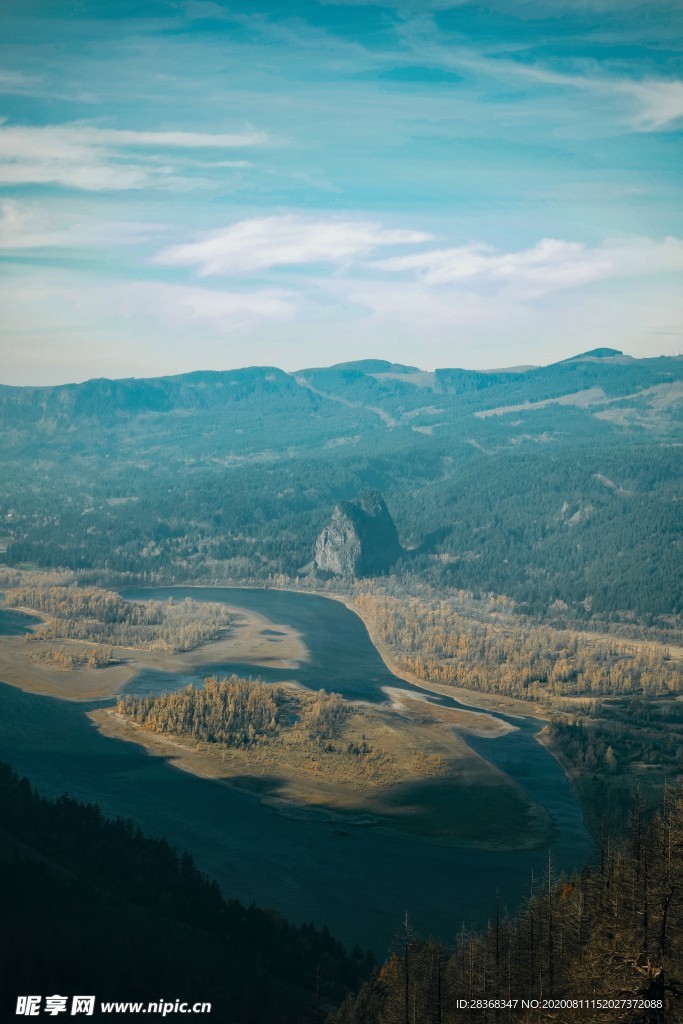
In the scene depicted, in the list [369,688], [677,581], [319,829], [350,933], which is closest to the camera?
[350,933]

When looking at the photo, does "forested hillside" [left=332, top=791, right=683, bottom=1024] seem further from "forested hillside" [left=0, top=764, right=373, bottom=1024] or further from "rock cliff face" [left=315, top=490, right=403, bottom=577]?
"rock cliff face" [left=315, top=490, right=403, bottom=577]

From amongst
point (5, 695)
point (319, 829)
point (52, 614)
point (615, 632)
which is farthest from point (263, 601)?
point (319, 829)

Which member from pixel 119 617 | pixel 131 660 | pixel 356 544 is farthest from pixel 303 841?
pixel 356 544

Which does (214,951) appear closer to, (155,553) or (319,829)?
(319,829)

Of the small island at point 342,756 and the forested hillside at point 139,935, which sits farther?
the small island at point 342,756

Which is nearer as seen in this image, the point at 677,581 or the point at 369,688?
the point at 369,688

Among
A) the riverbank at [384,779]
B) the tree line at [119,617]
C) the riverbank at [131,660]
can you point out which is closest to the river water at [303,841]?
the riverbank at [384,779]

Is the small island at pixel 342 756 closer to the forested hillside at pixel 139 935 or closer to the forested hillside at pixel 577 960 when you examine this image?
the forested hillside at pixel 139 935
